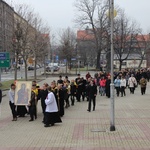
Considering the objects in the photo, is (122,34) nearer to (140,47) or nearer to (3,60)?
(140,47)

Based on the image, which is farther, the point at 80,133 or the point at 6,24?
the point at 6,24

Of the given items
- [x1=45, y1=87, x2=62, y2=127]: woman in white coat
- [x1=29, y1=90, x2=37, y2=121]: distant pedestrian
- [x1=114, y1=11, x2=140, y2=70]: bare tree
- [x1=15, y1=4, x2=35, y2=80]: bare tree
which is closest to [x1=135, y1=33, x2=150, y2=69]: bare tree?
[x1=114, y1=11, x2=140, y2=70]: bare tree

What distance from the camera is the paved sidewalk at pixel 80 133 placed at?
919 cm

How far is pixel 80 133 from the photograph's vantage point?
10773mm

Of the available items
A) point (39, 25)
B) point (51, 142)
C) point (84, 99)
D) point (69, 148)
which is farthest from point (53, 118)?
point (39, 25)

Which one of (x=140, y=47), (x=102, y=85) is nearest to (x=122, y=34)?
(x=140, y=47)

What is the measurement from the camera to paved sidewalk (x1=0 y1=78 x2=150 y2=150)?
30.1 ft

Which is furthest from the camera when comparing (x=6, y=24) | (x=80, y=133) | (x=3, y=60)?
(x=6, y=24)

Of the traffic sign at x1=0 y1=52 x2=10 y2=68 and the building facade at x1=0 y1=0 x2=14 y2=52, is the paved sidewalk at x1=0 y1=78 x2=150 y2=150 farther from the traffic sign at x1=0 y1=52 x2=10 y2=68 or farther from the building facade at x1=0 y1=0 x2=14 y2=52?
the building facade at x1=0 y1=0 x2=14 y2=52

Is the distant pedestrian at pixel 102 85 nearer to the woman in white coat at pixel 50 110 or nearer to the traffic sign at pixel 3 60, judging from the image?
the traffic sign at pixel 3 60

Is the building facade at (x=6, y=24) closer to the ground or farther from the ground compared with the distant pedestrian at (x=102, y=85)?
farther from the ground

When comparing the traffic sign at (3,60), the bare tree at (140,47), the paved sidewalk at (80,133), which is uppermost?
the bare tree at (140,47)

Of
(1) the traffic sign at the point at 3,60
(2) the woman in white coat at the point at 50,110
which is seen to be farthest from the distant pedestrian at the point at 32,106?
(1) the traffic sign at the point at 3,60

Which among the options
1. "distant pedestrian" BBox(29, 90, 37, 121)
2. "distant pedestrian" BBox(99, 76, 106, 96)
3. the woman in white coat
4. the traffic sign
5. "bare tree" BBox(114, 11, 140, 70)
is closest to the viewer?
the woman in white coat
